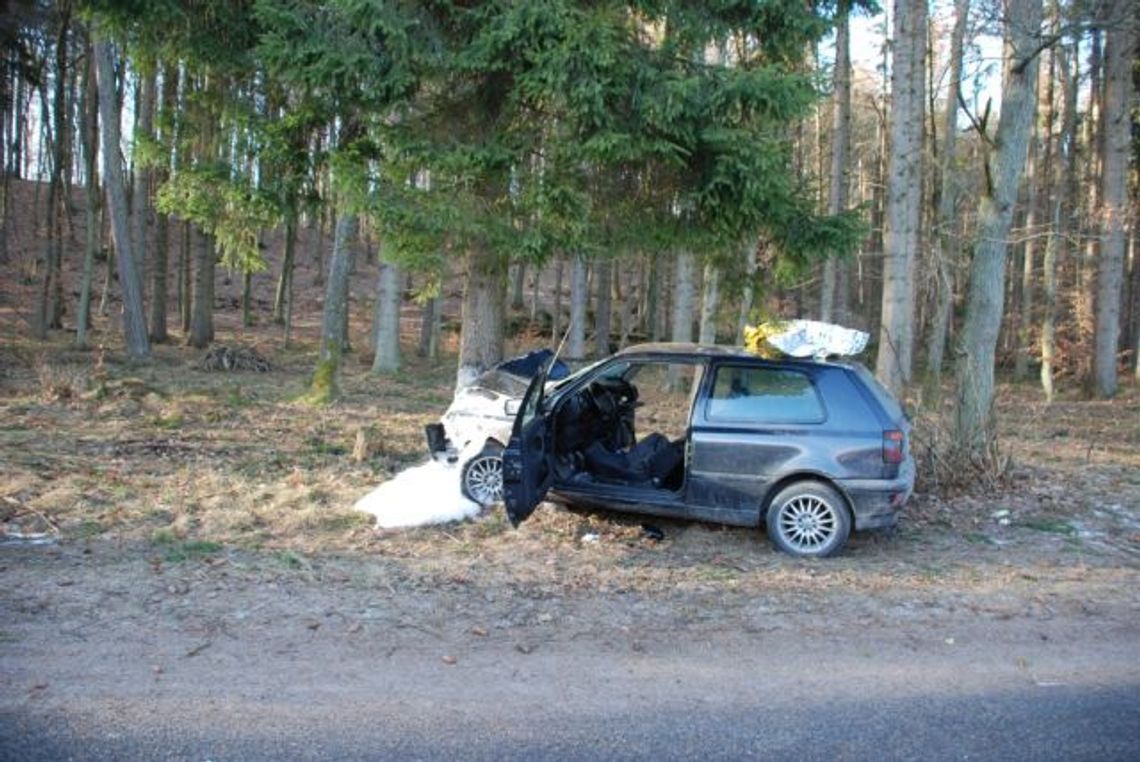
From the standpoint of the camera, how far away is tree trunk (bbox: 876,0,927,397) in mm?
11750

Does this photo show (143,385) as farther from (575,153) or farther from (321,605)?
(321,605)

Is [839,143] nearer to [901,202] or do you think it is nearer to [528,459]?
[901,202]

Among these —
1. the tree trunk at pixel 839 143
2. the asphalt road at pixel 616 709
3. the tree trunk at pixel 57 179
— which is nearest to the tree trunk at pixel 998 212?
the asphalt road at pixel 616 709

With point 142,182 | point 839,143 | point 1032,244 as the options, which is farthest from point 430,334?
point 1032,244

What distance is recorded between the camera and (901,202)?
1206 centimetres

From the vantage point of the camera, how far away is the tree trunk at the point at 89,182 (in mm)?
22125

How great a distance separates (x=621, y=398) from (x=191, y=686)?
5.15 metres

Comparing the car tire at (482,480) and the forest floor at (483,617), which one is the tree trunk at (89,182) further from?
the car tire at (482,480)

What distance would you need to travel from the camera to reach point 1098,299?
2258 centimetres

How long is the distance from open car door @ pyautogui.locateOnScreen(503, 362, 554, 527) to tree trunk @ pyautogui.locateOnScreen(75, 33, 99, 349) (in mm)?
18406

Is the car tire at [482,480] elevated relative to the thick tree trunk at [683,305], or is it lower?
lower

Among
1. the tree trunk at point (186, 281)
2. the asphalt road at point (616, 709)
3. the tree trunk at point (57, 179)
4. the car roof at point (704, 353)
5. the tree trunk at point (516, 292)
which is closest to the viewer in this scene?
the asphalt road at point (616, 709)

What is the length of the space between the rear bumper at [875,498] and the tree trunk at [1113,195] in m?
16.1

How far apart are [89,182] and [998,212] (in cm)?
2279
